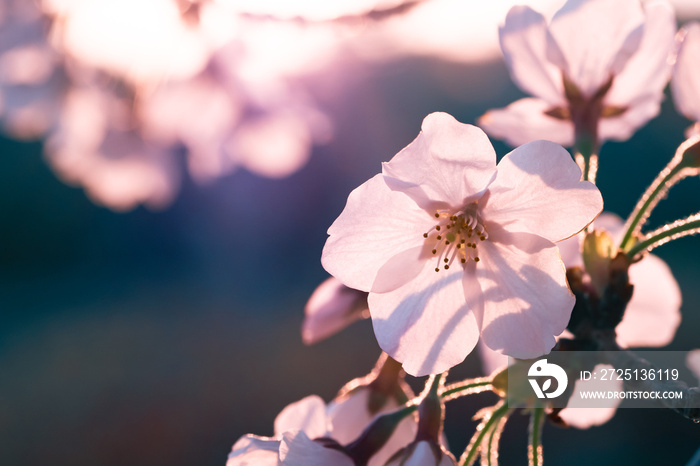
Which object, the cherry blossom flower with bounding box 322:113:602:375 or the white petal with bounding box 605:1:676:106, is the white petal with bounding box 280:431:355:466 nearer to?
the cherry blossom flower with bounding box 322:113:602:375

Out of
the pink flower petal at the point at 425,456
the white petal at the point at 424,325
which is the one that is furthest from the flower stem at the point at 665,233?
the pink flower petal at the point at 425,456

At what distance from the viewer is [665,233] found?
2.94 feet

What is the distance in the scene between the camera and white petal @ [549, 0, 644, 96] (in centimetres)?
89

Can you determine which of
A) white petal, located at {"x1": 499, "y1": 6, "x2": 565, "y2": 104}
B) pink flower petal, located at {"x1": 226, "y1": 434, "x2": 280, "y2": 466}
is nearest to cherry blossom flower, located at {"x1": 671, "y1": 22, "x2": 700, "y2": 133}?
white petal, located at {"x1": 499, "y1": 6, "x2": 565, "y2": 104}

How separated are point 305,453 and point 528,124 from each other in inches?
26.2

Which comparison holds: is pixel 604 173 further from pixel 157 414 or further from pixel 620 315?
pixel 620 315

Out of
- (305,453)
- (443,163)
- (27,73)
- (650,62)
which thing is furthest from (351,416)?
(27,73)

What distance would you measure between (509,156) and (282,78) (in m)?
1.25

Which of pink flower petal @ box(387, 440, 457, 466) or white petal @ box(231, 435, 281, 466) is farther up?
white petal @ box(231, 435, 281, 466)

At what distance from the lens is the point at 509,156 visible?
74cm

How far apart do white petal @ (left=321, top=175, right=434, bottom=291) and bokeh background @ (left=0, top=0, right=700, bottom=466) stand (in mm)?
4006

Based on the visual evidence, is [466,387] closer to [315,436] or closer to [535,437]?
[535,437]

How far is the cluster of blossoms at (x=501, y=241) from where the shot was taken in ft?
2.44

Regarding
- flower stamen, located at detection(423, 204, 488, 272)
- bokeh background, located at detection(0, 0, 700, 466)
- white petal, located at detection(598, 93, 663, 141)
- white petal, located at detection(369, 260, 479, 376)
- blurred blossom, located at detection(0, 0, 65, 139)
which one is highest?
blurred blossom, located at detection(0, 0, 65, 139)
